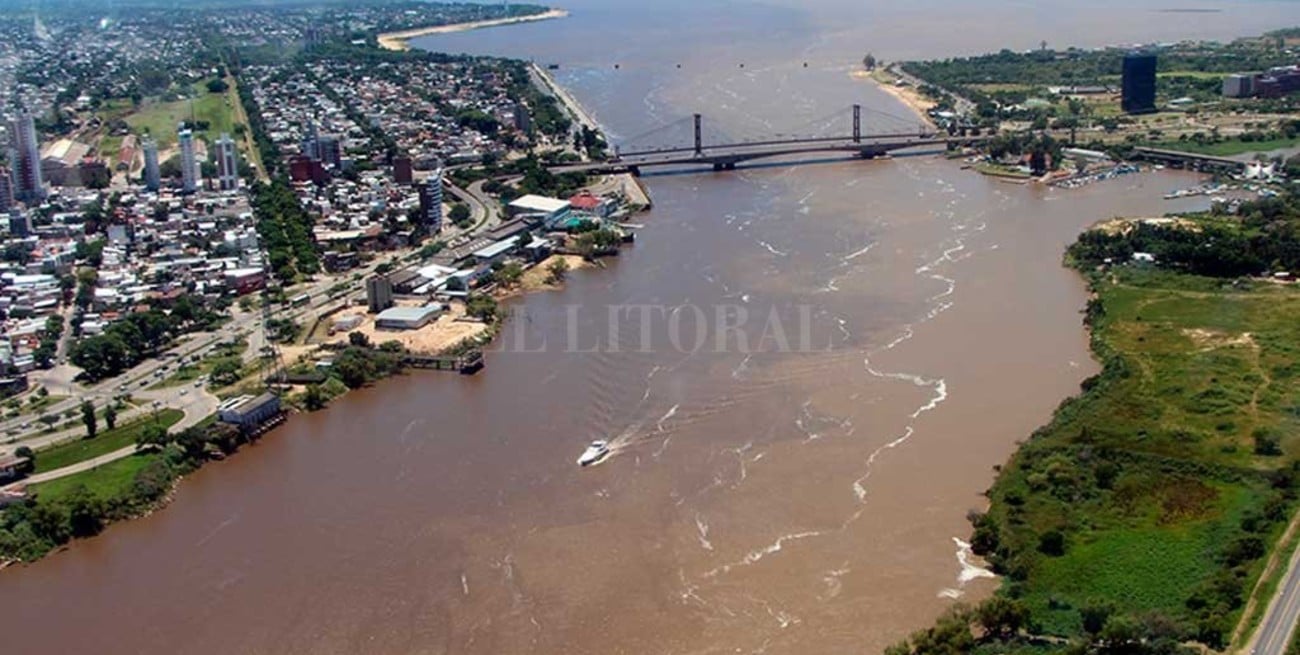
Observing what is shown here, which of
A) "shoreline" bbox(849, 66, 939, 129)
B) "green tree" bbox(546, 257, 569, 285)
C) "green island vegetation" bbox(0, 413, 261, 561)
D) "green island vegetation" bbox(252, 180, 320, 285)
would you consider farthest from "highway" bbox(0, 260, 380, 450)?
"shoreline" bbox(849, 66, 939, 129)


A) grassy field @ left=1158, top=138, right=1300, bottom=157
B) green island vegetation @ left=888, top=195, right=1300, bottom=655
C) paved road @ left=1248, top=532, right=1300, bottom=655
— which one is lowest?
paved road @ left=1248, top=532, right=1300, bottom=655

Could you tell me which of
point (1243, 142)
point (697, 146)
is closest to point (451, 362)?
point (697, 146)

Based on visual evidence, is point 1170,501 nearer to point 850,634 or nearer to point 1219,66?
point 850,634

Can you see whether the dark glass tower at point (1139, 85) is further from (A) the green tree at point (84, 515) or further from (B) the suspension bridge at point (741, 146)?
(A) the green tree at point (84, 515)

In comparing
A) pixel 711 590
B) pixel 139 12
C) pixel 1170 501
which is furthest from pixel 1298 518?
pixel 139 12

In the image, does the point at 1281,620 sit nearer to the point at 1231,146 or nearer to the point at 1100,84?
the point at 1231,146

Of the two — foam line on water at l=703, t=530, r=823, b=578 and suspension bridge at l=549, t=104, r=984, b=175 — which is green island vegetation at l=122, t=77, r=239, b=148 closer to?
suspension bridge at l=549, t=104, r=984, b=175
